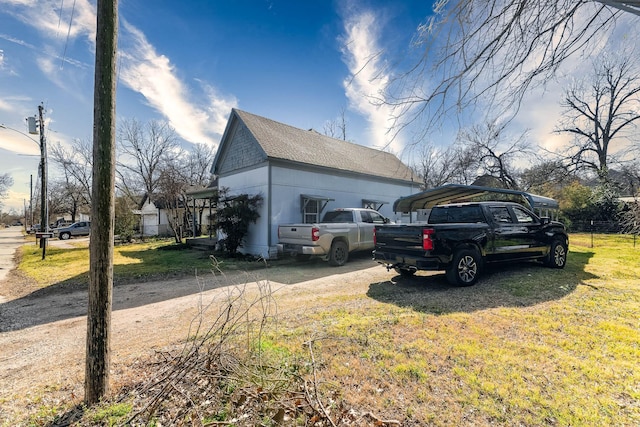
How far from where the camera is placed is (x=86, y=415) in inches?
94.6

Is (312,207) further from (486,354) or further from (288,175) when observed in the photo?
(486,354)

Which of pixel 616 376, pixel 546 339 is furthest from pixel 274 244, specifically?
pixel 616 376

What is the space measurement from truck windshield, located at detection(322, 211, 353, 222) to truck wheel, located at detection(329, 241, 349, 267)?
1.17 m

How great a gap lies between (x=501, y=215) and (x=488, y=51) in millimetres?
5401

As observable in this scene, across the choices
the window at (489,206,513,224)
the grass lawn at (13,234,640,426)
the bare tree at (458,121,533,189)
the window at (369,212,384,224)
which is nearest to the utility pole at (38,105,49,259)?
the window at (369,212,384,224)

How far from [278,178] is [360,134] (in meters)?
7.27

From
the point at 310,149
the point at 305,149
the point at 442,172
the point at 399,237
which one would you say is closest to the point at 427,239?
the point at 399,237

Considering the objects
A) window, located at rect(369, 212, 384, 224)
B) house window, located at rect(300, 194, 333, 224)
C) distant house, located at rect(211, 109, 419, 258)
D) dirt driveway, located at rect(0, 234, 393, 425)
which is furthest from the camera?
house window, located at rect(300, 194, 333, 224)

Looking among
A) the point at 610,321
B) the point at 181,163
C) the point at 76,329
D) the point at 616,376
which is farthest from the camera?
the point at 181,163

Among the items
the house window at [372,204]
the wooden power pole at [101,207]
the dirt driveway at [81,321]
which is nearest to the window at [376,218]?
the dirt driveway at [81,321]

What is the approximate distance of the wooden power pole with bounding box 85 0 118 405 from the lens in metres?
2.58

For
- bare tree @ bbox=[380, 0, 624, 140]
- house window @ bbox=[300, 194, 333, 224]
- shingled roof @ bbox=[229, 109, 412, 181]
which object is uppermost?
shingled roof @ bbox=[229, 109, 412, 181]

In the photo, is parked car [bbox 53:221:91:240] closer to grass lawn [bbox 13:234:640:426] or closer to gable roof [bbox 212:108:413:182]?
gable roof [bbox 212:108:413:182]

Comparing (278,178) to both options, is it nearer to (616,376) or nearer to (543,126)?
(543,126)
